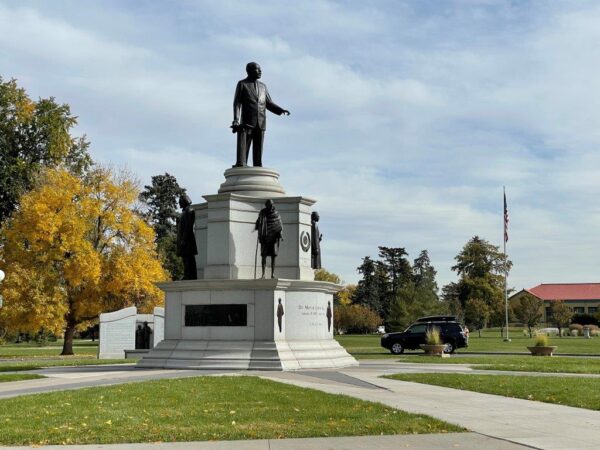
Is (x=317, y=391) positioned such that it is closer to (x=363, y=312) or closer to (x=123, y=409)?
(x=123, y=409)

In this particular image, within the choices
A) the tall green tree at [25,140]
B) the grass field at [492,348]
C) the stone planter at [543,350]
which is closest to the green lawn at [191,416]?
the grass field at [492,348]

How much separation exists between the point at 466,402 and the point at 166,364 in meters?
10.8

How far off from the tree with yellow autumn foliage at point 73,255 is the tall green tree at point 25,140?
9.07 feet

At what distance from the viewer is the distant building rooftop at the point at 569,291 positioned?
14388cm

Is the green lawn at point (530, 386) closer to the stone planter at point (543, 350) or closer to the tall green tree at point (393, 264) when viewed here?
the stone planter at point (543, 350)

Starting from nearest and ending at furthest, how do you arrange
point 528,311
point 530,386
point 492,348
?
1. point 530,386
2. point 492,348
3. point 528,311

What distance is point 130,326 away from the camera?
1358 inches

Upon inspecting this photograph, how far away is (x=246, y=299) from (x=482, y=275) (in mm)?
79992

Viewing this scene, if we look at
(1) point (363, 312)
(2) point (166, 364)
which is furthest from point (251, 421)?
(1) point (363, 312)

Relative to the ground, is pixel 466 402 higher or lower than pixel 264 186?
lower

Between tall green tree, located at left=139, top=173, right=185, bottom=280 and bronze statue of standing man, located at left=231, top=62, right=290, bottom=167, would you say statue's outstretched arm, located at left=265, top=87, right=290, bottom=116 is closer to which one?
bronze statue of standing man, located at left=231, top=62, right=290, bottom=167

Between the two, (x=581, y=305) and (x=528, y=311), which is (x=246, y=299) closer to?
(x=528, y=311)

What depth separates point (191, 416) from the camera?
35.2 ft

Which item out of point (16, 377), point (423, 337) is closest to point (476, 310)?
point (423, 337)
